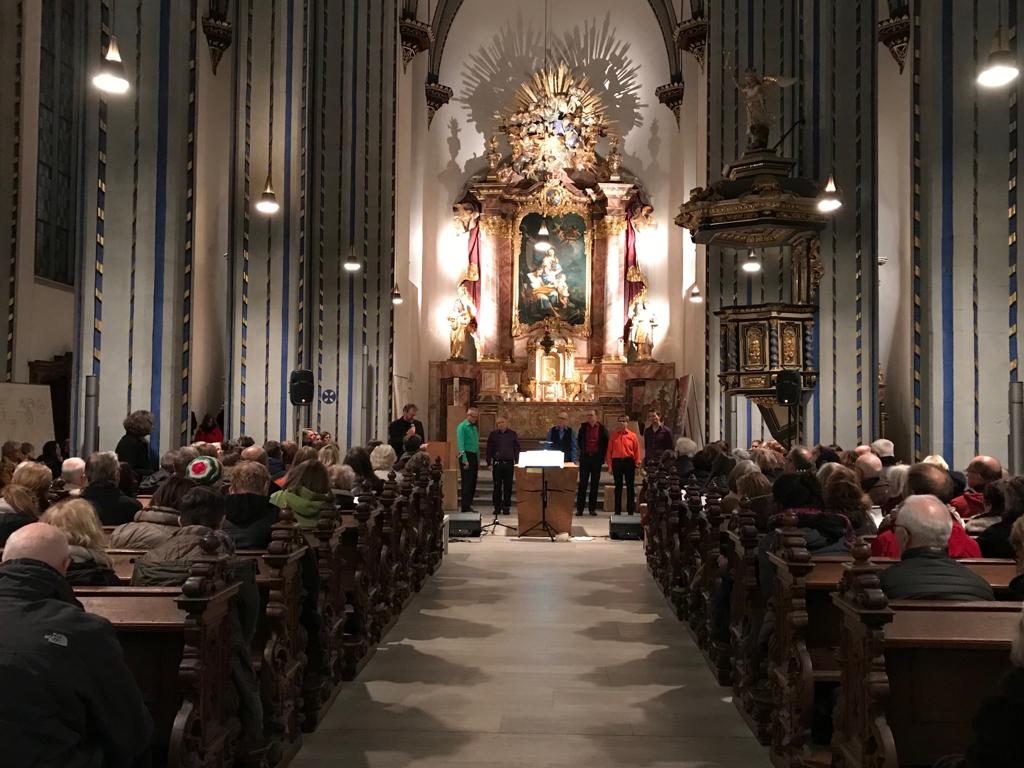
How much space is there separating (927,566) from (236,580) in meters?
2.63

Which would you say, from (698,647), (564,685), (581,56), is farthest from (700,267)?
(564,685)

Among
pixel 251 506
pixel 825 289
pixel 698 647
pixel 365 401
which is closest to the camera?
pixel 251 506

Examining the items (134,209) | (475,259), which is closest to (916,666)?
(134,209)

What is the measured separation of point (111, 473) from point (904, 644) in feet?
15.5

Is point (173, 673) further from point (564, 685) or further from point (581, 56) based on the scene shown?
point (581, 56)

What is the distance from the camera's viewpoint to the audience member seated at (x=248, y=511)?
530 centimetres

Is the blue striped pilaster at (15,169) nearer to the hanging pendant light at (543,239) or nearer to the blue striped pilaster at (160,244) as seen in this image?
the blue striped pilaster at (160,244)

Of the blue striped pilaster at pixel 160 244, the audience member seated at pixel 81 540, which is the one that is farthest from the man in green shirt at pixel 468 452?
the audience member seated at pixel 81 540

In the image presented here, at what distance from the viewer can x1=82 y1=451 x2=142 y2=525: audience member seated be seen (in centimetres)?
637

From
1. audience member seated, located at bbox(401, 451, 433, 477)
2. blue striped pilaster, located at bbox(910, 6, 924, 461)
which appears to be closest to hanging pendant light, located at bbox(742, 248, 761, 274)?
blue striped pilaster, located at bbox(910, 6, 924, 461)

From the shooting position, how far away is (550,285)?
24.1 m

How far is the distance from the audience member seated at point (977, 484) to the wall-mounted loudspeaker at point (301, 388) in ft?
29.0

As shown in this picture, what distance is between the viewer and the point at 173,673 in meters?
3.84

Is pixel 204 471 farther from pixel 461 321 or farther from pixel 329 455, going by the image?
pixel 461 321
